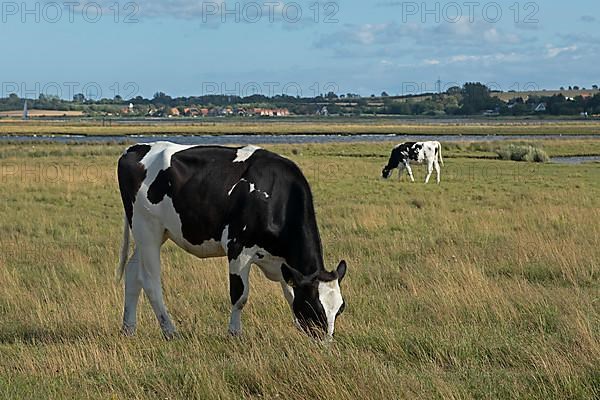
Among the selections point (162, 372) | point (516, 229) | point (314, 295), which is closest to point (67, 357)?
point (162, 372)

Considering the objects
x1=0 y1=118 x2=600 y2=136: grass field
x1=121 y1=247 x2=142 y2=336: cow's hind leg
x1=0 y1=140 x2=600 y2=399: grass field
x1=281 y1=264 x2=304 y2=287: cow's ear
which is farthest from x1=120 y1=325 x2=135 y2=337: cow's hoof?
x1=0 y1=118 x2=600 y2=136: grass field

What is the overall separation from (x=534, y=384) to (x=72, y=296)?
5947mm

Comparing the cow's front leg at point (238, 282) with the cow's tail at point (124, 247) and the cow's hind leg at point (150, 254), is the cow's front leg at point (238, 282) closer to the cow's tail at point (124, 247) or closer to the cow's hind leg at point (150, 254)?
the cow's hind leg at point (150, 254)

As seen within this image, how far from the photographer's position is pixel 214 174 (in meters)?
8.31

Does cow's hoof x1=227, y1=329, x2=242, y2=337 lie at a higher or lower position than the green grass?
lower

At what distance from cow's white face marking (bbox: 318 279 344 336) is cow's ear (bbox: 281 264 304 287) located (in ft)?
0.83

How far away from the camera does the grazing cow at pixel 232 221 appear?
25.1ft

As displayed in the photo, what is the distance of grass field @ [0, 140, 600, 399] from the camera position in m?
6.13

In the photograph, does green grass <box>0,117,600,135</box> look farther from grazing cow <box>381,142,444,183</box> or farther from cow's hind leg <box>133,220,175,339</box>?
cow's hind leg <box>133,220,175,339</box>

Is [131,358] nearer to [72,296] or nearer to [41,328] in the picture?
[41,328]

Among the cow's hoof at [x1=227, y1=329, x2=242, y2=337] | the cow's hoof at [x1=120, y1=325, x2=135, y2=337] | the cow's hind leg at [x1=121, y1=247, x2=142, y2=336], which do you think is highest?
the cow's hind leg at [x1=121, y1=247, x2=142, y2=336]

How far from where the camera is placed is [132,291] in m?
8.76

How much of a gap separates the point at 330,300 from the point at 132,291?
2.48 metres

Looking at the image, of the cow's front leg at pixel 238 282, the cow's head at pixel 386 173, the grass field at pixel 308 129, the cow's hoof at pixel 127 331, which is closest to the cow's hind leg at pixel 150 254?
the cow's hoof at pixel 127 331
